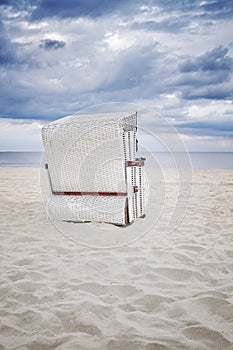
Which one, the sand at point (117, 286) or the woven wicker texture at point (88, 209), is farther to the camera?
the woven wicker texture at point (88, 209)

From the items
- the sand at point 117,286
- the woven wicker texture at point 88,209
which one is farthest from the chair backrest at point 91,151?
the sand at point 117,286

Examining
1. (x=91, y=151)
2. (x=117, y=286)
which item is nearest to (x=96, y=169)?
(x=91, y=151)

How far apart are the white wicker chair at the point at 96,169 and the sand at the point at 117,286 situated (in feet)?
0.86

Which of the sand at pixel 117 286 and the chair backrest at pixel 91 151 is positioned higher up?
the chair backrest at pixel 91 151

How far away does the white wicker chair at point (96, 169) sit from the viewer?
4.08m

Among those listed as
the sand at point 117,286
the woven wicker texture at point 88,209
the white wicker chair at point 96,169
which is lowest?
the sand at point 117,286

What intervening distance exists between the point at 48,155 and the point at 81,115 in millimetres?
971

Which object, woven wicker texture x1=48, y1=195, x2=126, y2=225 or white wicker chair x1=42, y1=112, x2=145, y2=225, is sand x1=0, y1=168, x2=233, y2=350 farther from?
white wicker chair x1=42, y1=112, x2=145, y2=225

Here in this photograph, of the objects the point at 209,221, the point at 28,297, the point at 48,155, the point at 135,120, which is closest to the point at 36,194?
the point at 48,155

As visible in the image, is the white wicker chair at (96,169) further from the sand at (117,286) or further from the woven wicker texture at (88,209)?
the sand at (117,286)

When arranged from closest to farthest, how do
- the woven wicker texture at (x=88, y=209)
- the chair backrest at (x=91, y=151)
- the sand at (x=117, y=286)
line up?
1. the sand at (x=117, y=286)
2. the chair backrest at (x=91, y=151)
3. the woven wicker texture at (x=88, y=209)

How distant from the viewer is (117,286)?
251cm

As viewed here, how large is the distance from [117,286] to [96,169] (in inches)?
81.2

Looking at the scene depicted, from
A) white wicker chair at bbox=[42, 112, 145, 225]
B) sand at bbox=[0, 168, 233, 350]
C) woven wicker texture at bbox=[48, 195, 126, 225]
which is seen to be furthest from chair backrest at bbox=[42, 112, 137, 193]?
sand at bbox=[0, 168, 233, 350]
